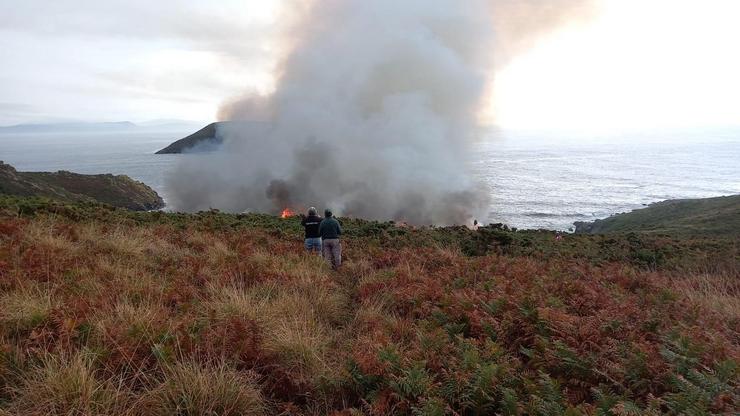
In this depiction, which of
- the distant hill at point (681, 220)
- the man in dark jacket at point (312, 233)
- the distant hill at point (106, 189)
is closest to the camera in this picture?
the man in dark jacket at point (312, 233)

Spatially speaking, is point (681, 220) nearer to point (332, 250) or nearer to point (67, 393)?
point (332, 250)

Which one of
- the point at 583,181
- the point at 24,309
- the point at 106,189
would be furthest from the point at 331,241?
the point at 583,181

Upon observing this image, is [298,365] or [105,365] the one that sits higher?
[105,365]

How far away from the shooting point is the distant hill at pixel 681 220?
156ft

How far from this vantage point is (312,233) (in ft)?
47.8

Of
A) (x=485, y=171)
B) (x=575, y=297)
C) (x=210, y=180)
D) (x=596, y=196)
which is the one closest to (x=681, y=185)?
(x=596, y=196)

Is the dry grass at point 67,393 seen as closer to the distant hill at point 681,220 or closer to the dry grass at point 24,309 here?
the dry grass at point 24,309

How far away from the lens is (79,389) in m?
3.61

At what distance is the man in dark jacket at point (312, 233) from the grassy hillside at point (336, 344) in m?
5.68

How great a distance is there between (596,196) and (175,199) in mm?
84930

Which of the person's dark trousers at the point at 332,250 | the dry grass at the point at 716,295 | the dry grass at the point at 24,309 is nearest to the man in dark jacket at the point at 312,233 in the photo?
the person's dark trousers at the point at 332,250

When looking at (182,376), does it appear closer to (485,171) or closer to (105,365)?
(105,365)

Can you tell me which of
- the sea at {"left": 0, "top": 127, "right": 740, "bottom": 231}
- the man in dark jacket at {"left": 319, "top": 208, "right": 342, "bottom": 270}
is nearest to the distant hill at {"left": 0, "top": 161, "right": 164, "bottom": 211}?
the sea at {"left": 0, "top": 127, "right": 740, "bottom": 231}

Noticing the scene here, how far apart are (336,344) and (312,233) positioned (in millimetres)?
9038
